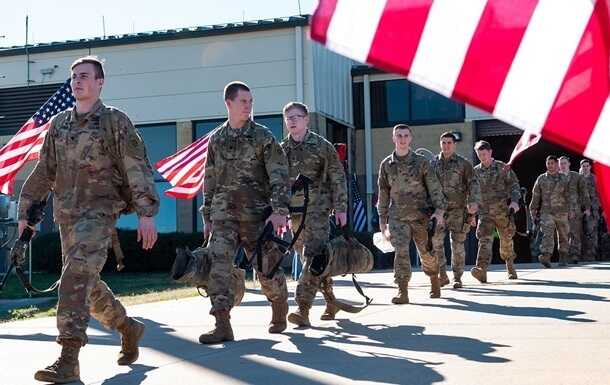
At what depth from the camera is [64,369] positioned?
553cm

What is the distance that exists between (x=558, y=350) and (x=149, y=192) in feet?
9.29

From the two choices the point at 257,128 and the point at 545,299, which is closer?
the point at 257,128

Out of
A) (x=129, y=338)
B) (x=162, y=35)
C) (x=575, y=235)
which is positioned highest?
(x=162, y=35)

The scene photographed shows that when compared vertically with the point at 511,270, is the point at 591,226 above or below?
above

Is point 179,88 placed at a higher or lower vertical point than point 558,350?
higher

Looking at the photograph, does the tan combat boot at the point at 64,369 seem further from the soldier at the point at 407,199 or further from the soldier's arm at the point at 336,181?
the soldier at the point at 407,199

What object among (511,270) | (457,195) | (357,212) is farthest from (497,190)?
(357,212)

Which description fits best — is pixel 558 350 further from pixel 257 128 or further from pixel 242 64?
pixel 242 64

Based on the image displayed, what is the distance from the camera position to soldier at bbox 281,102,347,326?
832 centimetres

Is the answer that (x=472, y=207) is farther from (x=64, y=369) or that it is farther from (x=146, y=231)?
(x=64, y=369)

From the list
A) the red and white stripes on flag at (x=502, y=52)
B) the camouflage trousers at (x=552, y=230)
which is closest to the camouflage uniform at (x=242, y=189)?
the red and white stripes on flag at (x=502, y=52)

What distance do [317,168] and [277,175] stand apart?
4.41 feet

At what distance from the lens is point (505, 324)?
8.01m

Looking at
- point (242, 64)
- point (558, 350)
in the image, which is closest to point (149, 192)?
point (558, 350)
